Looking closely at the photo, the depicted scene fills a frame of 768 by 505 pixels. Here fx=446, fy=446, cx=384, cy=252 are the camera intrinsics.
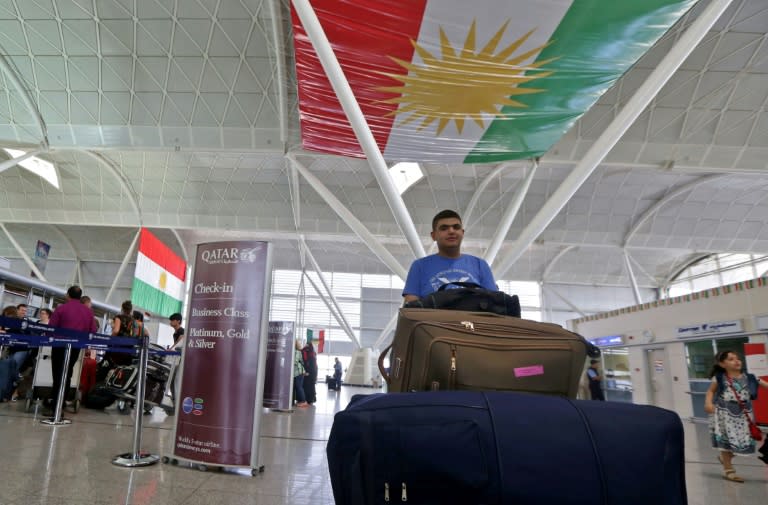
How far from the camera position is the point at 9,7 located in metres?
13.8

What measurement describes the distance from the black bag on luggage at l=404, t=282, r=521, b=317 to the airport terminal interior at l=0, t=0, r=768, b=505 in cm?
99

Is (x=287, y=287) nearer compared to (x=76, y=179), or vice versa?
(x=76, y=179)

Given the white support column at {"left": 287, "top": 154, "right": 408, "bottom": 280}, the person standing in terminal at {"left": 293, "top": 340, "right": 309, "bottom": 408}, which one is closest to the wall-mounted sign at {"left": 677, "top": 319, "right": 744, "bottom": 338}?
the white support column at {"left": 287, "top": 154, "right": 408, "bottom": 280}

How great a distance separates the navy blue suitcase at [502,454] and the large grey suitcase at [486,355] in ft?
0.95

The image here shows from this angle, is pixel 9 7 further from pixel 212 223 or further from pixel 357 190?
pixel 357 190

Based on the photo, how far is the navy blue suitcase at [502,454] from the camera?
144 cm

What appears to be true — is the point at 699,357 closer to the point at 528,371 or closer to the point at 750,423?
the point at 750,423

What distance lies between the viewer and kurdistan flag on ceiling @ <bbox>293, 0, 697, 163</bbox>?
8.36 metres

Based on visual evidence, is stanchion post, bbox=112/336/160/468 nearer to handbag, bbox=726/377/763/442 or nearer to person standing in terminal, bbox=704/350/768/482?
person standing in terminal, bbox=704/350/768/482

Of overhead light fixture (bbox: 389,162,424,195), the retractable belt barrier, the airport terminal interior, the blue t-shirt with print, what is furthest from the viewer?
overhead light fixture (bbox: 389,162,424,195)

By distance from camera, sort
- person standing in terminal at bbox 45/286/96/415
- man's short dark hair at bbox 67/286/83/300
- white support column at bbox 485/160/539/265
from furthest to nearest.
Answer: white support column at bbox 485/160/539/265, man's short dark hair at bbox 67/286/83/300, person standing in terminal at bbox 45/286/96/415

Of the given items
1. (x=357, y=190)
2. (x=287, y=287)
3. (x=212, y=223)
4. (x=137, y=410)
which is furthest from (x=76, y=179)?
(x=137, y=410)

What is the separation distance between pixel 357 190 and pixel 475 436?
2314 cm

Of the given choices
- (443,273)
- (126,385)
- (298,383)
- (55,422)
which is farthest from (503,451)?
(298,383)
